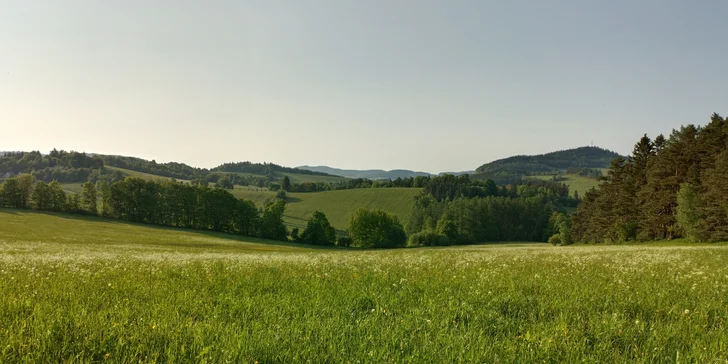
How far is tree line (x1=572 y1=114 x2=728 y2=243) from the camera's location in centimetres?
4241

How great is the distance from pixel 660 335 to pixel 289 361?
15.2 feet

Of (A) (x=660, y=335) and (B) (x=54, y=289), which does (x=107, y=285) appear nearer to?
(B) (x=54, y=289)

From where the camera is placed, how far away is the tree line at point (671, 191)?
4241cm

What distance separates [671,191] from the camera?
169ft

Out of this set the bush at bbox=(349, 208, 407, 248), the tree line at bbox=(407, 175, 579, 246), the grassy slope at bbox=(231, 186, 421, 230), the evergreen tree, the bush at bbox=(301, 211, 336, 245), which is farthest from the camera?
the grassy slope at bbox=(231, 186, 421, 230)

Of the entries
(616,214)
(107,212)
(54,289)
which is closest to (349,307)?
(54,289)

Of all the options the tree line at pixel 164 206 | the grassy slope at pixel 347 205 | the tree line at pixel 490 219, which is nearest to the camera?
the tree line at pixel 164 206

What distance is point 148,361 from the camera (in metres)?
3.79

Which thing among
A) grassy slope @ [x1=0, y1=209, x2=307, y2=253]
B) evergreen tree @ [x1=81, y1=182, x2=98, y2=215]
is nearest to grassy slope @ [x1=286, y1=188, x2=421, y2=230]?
evergreen tree @ [x1=81, y1=182, x2=98, y2=215]

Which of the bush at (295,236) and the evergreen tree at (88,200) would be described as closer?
the evergreen tree at (88,200)

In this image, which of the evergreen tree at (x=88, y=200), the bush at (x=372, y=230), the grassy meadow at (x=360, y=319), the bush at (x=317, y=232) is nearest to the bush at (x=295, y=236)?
the bush at (x=317, y=232)

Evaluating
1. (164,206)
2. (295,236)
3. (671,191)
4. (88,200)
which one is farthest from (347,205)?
(671,191)

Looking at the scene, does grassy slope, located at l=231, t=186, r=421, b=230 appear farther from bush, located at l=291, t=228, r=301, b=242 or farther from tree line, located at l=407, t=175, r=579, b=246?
bush, located at l=291, t=228, r=301, b=242

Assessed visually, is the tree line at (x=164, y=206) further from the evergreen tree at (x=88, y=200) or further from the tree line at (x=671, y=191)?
the tree line at (x=671, y=191)
